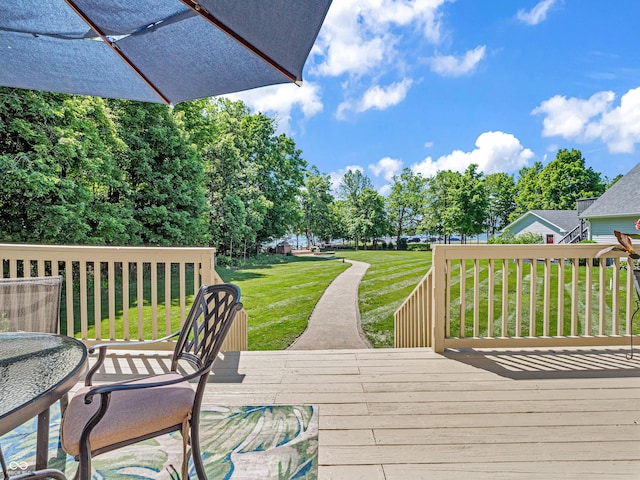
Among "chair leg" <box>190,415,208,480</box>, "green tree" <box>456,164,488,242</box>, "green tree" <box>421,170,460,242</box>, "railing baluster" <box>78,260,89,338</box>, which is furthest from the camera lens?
"green tree" <box>421,170,460,242</box>

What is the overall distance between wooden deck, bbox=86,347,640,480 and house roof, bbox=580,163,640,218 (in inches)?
540

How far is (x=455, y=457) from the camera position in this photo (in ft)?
5.82

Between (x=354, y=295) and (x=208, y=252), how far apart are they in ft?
26.6

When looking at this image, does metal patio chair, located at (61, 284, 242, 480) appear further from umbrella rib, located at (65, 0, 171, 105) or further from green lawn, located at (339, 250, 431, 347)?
green lawn, located at (339, 250, 431, 347)

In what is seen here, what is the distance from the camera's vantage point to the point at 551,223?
69.1 ft

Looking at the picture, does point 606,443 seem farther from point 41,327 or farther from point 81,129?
point 81,129

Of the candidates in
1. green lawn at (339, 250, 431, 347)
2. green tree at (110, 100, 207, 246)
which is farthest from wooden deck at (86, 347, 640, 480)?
green tree at (110, 100, 207, 246)

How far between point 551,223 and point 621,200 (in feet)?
23.3

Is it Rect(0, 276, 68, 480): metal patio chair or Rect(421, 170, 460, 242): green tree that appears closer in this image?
Rect(0, 276, 68, 480): metal patio chair

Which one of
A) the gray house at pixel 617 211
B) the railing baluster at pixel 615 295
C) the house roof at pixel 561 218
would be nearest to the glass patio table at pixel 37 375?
the railing baluster at pixel 615 295

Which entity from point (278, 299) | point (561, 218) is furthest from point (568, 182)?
point (278, 299)

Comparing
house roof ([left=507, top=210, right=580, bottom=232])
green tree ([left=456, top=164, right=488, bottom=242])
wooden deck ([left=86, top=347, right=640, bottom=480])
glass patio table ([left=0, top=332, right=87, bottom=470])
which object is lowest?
wooden deck ([left=86, top=347, right=640, bottom=480])

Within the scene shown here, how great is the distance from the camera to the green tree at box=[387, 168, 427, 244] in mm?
36062

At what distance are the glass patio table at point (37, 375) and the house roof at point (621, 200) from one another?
1679cm
